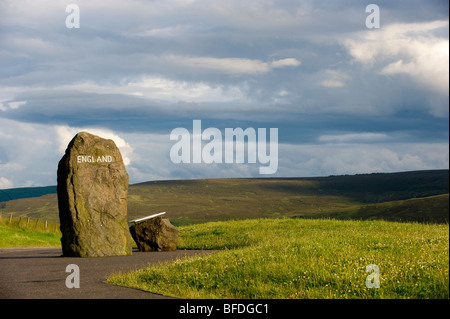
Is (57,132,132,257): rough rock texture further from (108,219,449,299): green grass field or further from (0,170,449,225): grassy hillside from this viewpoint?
(0,170,449,225): grassy hillside

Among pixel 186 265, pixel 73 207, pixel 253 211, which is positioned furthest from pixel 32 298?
pixel 253 211

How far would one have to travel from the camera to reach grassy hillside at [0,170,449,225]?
106 meters

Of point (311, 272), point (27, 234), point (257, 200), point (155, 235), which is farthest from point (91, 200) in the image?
point (257, 200)

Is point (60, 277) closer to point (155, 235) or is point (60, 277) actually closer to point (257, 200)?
point (155, 235)

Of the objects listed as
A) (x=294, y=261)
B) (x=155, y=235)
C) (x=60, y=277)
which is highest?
(x=155, y=235)

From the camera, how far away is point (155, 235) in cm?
2784

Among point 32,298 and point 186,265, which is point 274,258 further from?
point 32,298

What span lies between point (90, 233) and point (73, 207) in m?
1.46

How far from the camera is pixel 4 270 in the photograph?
19469 millimetres

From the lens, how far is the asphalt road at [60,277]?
13455mm

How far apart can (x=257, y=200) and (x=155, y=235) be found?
127 metres

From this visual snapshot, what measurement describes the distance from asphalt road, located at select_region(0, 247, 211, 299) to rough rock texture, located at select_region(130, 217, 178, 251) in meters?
3.46
